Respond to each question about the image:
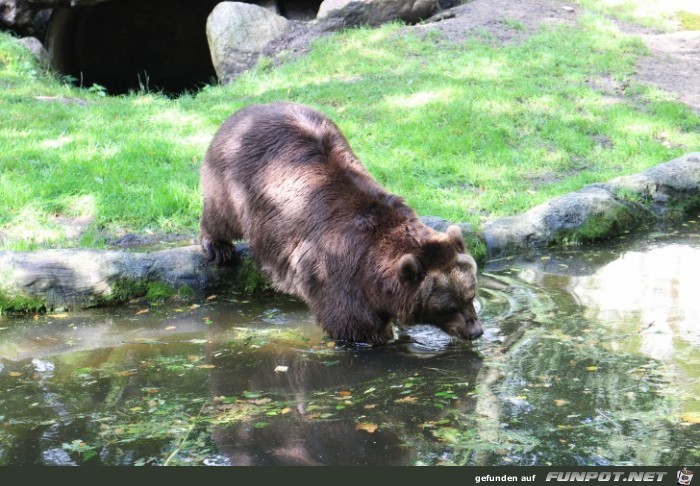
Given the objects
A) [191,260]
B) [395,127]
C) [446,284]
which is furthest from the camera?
[395,127]

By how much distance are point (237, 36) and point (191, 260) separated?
860 centimetres

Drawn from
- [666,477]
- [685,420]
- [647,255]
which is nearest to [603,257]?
[647,255]

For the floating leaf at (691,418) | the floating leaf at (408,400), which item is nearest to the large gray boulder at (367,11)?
the floating leaf at (408,400)

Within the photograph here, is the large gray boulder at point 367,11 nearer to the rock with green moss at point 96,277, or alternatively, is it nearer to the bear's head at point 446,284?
the rock with green moss at point 96,277

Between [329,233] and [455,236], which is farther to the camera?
[329,233]

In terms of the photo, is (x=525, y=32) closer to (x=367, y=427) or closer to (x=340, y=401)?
(x=340, y=401)

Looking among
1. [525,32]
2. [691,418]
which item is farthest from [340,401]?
[525,32]

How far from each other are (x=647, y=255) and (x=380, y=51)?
742 centimetres

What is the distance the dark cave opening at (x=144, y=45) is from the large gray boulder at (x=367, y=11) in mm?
6861

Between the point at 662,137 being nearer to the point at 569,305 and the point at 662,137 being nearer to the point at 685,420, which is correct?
the point at 569,305

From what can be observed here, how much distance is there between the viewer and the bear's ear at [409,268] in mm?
6176

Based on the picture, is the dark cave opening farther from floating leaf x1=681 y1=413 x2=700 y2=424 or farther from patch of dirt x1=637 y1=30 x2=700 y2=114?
floating leaf x1=681 y1=413 x2=700 y2=424

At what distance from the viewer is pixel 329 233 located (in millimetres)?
6672

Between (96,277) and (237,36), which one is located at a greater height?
(237,36)
